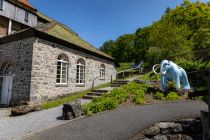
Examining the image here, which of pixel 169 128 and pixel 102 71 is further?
pixel 102 71

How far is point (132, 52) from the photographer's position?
42.9 m

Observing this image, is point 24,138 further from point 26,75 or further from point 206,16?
point 206,16

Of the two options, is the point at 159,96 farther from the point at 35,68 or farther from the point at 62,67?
the point at 62,67

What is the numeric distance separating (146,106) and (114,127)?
2346mm

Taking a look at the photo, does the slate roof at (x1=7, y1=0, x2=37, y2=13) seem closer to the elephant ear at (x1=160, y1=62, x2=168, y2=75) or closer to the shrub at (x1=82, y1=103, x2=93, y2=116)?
the shrub at (x1=82, y1=103, x2=93, y2=116)

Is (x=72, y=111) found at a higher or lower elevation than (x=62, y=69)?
lower

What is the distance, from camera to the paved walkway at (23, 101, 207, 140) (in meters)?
6.27

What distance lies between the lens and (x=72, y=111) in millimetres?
8336

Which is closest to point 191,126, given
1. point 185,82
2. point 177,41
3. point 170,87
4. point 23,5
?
Result: point 170,87

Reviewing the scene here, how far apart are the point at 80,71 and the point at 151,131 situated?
1090 centimetres

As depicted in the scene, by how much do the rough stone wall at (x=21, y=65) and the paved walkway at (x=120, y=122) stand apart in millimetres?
6032

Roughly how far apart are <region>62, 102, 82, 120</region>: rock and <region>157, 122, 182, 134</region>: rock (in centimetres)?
351

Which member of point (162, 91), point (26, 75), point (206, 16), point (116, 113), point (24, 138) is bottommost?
point (24, 138)

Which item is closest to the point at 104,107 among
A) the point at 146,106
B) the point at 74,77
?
the point at 146,106
